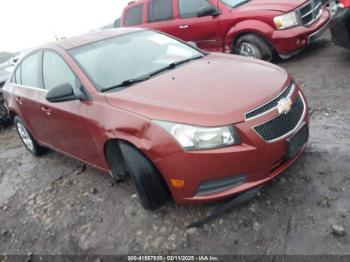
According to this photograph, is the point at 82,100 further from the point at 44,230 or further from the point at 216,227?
the point at 216,227

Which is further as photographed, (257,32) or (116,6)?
(116,6)

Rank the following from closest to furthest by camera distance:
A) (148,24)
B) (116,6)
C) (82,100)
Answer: (82,100) < (148,24) < (116,6)

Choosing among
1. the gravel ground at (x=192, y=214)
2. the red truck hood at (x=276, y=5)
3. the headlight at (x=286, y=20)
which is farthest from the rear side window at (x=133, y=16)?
the gravel ground at (x=192, y=214)

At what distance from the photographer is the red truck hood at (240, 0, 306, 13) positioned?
260 inches

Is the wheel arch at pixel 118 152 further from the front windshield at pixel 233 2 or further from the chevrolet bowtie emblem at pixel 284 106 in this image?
the front windshield at pixel 233 2

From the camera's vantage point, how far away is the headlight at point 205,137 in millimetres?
2947

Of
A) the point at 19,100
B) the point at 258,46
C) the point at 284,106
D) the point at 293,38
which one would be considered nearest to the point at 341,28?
the point at 293,38

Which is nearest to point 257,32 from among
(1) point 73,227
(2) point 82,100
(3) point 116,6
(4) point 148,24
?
(4) point 148,24

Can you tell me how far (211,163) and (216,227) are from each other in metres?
0.68

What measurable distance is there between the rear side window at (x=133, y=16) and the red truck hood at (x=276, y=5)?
2817 mm

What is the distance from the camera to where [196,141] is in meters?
2.97

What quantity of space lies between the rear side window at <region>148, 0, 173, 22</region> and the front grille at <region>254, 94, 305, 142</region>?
17.6 feet

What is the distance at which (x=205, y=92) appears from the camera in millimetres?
3273

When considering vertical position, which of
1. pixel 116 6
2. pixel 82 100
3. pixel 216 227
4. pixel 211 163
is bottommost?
pixel 116 6
